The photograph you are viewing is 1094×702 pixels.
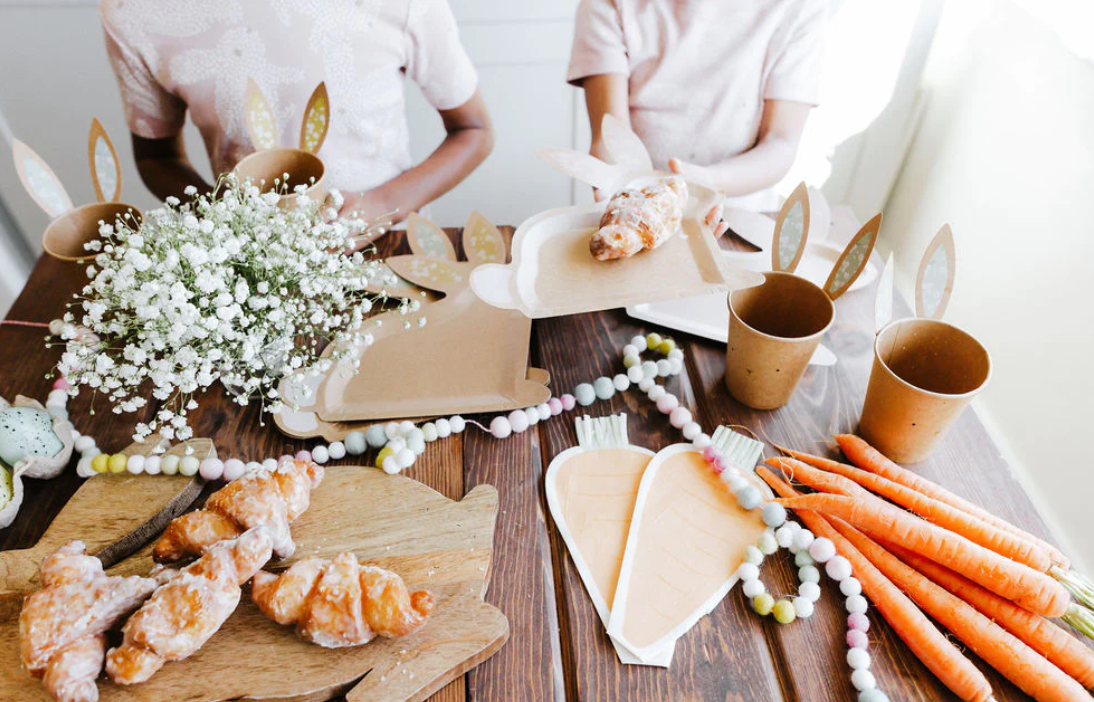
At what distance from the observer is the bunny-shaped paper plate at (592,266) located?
1.01m

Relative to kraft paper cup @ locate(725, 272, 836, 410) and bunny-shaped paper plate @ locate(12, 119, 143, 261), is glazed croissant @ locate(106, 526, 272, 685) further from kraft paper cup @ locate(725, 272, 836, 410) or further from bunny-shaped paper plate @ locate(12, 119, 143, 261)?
kraft paper cup @ locate(725, 272, 836, 410)

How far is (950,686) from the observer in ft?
2.54

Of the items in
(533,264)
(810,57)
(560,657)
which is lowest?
(560,657)

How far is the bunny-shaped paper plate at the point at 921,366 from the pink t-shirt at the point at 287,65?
4.24 feet

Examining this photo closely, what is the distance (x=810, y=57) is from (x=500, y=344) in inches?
47.4

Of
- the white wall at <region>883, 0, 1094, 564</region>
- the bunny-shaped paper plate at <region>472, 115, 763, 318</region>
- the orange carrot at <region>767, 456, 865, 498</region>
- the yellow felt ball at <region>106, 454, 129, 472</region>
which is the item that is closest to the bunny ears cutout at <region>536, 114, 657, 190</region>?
the bunny-shaped paper plate at <region>472, 115, 763, 318</region>

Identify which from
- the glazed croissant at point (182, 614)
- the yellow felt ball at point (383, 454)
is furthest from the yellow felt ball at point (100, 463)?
the yellow felt ball at point (383, 454)

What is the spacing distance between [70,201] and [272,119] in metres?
0.38

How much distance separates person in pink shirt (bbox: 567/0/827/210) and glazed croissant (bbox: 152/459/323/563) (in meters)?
1.13

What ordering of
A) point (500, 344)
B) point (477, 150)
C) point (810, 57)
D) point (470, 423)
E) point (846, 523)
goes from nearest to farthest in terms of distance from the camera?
point (846, 523) → point (470, 423) → point (500, 344) → point (810, 57) → point (477, 150)

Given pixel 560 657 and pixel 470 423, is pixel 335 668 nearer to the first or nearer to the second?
pixel 560 657

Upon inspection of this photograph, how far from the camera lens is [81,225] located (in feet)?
3.67

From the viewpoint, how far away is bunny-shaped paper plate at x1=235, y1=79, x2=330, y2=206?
1191mm

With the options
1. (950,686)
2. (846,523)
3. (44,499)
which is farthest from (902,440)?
(44,499)
